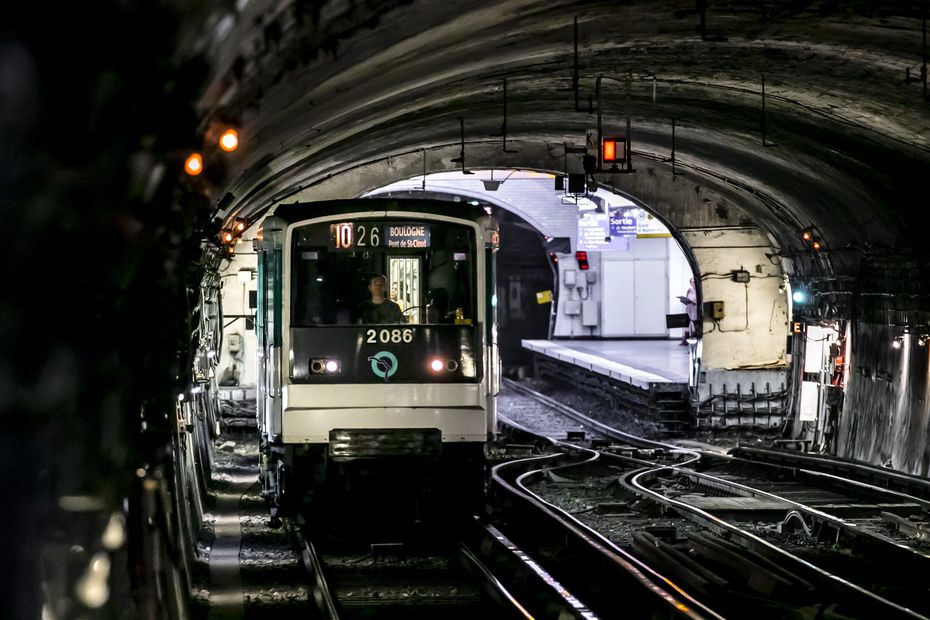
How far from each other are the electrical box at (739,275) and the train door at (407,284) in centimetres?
1238

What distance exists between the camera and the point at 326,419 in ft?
36.5

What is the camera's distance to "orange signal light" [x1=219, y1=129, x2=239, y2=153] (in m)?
8.60

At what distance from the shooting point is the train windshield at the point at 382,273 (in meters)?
11.3

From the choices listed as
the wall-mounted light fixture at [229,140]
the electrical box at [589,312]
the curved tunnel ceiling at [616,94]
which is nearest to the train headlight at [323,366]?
the curved tunnel ceiling at [616,94]

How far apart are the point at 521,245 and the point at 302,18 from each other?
35.2m

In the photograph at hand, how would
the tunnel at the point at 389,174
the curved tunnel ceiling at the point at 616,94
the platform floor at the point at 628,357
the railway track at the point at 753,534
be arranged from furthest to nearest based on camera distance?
the platform floor at the point at 628,357
the railway track at the point at 753,534
the curved tunnel ceiling at the point at 616,94
the tunnel at the point at 389,174

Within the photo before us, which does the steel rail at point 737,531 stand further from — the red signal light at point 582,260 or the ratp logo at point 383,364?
the red signal light at point 582,260

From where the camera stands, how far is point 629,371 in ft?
84.7

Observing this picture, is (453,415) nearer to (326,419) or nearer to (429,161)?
(326,419)

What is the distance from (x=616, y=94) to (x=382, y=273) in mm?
4851

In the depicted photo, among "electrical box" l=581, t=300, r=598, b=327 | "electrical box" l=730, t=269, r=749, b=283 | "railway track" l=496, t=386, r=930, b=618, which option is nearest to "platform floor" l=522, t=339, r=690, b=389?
"electrical box" l=581, t=300, r=598, b=327

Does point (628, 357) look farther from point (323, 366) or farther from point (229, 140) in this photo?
point (229, 140)

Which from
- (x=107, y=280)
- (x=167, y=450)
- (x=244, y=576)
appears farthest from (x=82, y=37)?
(x=244, y=576)

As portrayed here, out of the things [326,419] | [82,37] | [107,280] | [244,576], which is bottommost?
[244,576]
